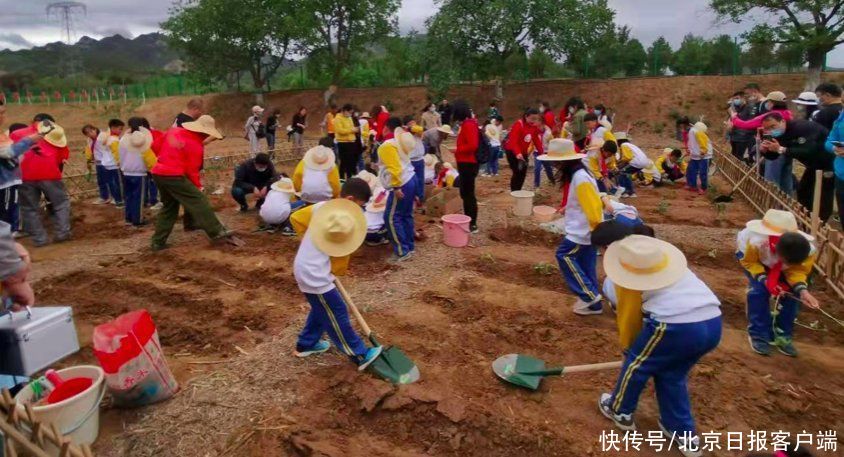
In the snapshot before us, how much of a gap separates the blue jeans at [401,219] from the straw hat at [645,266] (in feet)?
11.4

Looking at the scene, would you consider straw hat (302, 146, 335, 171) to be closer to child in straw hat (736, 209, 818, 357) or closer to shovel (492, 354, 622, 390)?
shovel (492, 354, 622, 390)

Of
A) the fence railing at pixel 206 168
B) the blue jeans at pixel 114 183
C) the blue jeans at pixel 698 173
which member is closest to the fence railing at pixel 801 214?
the blue jeans at pixel 698 173

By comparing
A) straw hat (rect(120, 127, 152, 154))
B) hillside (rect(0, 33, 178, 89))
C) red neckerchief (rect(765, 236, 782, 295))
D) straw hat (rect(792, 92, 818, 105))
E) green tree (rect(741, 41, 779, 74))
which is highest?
hillside (rect(0, 33, 178, 89))

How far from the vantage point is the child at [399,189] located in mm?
5988

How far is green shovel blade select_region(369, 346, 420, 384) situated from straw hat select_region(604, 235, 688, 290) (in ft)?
5.10

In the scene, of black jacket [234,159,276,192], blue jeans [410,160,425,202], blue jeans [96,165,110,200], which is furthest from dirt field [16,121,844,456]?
blue jeans [96,165,110,200]

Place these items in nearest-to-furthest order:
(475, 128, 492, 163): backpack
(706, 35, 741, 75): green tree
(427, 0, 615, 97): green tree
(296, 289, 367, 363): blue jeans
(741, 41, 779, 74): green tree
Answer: (296, 289, 367, 363): blue jeans < (475, 128, 492, 163): backpack < (427, 0, 615, 97): green tree < (741, 41, 779, 74): green tree < (706, 35, 741, 75): green tree

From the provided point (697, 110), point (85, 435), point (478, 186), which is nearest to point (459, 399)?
point (85, 435)

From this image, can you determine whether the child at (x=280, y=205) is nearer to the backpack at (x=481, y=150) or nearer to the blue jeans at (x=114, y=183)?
the backpack at (x=481, y=150)

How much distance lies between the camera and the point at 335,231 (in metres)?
3.51

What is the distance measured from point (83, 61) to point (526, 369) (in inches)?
1640

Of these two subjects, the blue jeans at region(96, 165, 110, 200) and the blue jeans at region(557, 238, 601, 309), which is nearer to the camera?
the blue jeans at region(557, 238, 601, 309)

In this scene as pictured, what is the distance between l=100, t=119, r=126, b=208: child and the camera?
9.01 m

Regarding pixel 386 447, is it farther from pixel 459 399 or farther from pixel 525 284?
pixel 525 284
